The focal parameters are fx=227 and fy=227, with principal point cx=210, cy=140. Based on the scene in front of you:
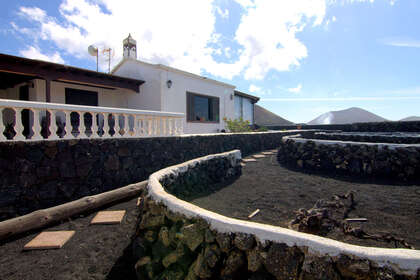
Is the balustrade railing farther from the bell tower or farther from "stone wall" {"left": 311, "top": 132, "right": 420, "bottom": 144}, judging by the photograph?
"stone wall" {"left": 311, "top": 132, "right": 420, "bottom": 144}

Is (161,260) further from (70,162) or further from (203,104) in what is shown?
(203,104)

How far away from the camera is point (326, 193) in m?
4.54

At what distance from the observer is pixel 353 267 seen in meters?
1.39

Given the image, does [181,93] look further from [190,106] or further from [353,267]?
[353,267]

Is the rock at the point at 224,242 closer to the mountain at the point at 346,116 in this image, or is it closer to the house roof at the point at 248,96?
the house roof at the point at 248,96

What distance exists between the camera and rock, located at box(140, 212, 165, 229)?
2.51 m

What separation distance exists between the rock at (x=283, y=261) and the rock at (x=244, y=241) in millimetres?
151

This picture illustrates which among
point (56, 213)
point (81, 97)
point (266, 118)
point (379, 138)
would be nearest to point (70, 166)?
point (56, 213)

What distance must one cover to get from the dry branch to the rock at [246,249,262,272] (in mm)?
3771

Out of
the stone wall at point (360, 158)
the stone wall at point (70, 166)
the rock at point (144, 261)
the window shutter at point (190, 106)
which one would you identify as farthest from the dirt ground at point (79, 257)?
the window shutter at point (190, 106)

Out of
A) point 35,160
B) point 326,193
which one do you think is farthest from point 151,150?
point 326,193

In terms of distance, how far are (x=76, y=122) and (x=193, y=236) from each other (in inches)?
356

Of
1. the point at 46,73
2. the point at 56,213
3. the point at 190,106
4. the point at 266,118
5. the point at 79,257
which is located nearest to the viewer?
the point at 79,257

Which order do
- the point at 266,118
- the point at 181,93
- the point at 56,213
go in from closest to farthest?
1. the point at 56,213
2. the point at 181,93
3. the point at 266,118
